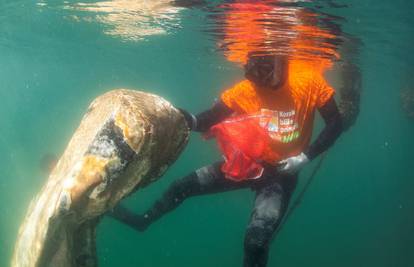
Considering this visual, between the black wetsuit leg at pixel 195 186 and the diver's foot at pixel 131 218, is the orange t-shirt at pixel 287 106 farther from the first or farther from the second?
the diver's foot at pixel 131 218

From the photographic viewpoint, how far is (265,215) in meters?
6.23

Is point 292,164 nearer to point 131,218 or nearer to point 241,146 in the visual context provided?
point 241,146

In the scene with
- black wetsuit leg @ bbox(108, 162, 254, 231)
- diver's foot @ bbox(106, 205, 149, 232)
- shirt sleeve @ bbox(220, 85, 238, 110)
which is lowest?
diver's foot @ bbox(106, 205, 149, 232)

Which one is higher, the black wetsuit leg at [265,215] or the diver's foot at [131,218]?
the black wetsuit leg at [265,215]

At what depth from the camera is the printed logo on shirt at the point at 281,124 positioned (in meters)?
7.14

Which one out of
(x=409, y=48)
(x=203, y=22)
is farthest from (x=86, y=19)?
(x=409, y=48)

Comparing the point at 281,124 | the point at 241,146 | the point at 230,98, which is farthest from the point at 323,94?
the point at 241,146

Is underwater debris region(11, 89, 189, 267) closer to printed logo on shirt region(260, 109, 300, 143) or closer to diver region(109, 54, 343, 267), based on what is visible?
diver region(109, 54, 343, 267)

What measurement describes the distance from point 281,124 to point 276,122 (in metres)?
0.10

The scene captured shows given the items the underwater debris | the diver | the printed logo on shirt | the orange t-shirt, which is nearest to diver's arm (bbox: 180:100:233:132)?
the diver

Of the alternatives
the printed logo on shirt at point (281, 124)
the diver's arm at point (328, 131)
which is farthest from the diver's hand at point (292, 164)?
the printed logo on shirt at point (281, 124)

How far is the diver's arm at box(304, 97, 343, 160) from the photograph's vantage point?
6.88m

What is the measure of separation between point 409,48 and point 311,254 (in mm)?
19877

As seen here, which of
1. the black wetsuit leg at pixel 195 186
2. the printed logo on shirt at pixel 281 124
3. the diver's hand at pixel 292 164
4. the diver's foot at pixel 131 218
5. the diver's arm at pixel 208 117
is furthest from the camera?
the diver's foot at pixel 131 218
